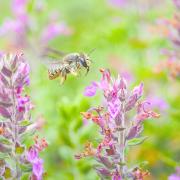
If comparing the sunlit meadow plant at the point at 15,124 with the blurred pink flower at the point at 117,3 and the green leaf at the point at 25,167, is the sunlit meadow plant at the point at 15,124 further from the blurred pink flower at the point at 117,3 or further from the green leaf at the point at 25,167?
the blurred pink flower at the point at 117,3

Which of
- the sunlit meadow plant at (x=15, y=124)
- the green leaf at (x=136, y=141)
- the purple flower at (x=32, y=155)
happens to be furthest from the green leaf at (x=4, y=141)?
the green leaf at (x=136, y=141)

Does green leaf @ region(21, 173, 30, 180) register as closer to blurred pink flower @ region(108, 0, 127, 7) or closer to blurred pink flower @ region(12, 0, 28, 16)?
blurred pink flower @ region(12, 0, 28, 16)

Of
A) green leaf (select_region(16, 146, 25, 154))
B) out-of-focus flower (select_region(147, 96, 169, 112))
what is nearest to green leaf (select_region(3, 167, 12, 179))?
green leaf (select_region(16, 146, 25, 154))

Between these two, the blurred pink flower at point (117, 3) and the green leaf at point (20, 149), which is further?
the blurred pink flower at point (117, 3)

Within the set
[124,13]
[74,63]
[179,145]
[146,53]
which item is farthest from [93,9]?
[74,63]

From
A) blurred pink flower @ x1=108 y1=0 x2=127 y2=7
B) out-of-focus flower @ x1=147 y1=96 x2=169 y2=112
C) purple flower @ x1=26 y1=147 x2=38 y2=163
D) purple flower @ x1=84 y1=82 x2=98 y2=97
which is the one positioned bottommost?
purple flower @ x1=26 y1=147 x2=38 y2=163

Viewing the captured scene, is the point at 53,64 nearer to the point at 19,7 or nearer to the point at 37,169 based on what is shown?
the point at 37,169
